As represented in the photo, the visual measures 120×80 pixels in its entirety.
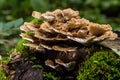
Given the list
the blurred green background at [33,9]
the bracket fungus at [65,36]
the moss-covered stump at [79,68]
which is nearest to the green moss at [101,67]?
the moss-covered stump at [79,68]

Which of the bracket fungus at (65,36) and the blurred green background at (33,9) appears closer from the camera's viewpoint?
the bracket fungus at (65,36)

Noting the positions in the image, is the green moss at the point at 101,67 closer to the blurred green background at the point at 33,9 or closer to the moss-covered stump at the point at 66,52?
the moss-covered stump at the point at 66,52

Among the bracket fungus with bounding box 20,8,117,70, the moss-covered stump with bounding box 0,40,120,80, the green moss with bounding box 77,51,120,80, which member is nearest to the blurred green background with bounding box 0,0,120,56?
the moss-covered stump with bounding box 0,40,120,80

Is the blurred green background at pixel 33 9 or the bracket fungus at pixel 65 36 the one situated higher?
the bracket fungus at pixel 65 36

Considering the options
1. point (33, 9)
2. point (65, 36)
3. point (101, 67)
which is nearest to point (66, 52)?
point (65, 36)

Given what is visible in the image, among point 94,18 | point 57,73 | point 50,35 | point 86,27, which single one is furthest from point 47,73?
point 94,18

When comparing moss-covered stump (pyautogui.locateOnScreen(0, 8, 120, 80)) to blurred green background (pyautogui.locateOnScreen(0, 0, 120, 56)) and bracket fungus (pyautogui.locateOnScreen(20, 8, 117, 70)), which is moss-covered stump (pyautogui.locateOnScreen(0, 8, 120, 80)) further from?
blurred green background (pyautogui.locateOnScreen(0, 0, 120, 56))

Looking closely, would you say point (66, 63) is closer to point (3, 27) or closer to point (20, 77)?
point (20, 77)
